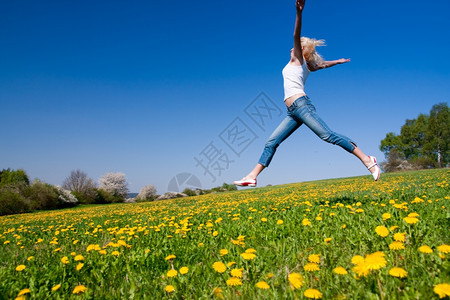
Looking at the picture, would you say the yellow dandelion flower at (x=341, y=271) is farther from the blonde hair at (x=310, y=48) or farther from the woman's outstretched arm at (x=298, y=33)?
the blonde hair at (x=310, y=48)

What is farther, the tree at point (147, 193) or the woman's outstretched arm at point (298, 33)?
the tree at point (147, 193)

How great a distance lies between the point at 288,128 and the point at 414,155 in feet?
217

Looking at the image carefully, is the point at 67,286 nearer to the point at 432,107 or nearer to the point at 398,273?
the point at 398,273

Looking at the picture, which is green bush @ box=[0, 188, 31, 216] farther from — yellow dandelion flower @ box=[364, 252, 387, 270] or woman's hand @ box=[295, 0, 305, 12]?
yellow dandelion flower @ box=[364, 252, 387, 270]

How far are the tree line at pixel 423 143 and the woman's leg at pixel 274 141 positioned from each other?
57.2 metres

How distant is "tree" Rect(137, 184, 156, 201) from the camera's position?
5254 cm

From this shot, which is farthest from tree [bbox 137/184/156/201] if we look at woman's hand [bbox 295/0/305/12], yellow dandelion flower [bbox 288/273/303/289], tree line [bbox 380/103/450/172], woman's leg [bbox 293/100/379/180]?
yellow dandelion flower [bbox 288/273/303/289]

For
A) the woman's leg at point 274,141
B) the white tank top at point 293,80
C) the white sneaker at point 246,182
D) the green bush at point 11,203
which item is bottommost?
the green bush at point 11,203

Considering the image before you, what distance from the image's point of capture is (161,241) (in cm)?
362

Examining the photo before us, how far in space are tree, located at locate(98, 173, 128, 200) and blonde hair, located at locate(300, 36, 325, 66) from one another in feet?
197

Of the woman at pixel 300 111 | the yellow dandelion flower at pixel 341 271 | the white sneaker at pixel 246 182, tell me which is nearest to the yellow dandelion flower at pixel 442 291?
the yellow dandelion flower at pixel 341 271

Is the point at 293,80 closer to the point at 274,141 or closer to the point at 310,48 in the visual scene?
the point at 310,48

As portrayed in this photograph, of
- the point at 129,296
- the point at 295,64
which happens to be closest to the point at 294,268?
the point at 129,296

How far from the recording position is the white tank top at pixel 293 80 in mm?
4754
